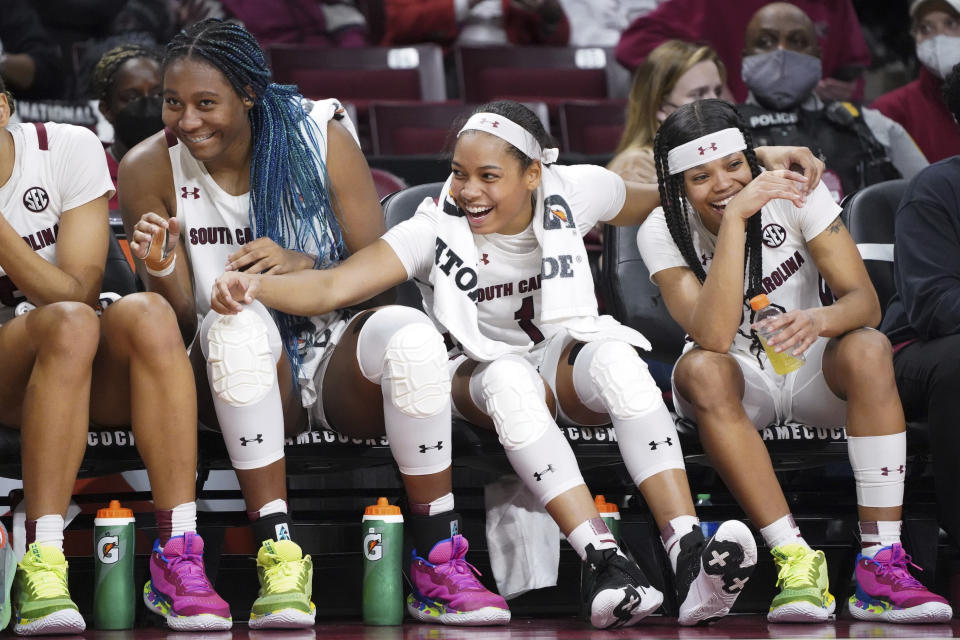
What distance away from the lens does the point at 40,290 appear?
8.02 ft

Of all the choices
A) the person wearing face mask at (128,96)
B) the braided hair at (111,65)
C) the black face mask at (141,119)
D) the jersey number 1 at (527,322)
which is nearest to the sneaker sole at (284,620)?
the jersey number 1 at (527,322)

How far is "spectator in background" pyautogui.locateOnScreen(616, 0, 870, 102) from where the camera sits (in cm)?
533

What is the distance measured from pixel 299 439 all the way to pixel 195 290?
1.33ft

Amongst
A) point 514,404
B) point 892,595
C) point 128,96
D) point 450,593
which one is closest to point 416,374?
point 514,404

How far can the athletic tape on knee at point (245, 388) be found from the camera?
2346mm

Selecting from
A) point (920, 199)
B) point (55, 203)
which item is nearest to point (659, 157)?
point (920, 199)

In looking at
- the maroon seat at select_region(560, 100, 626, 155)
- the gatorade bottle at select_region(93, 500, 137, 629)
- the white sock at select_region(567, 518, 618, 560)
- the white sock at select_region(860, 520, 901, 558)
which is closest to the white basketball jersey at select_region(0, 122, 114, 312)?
the gatorade bottle at select_region(93, 500, 137, 629)

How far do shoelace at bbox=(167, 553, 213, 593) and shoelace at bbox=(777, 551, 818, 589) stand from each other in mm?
1057

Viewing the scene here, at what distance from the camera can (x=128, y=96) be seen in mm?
3730

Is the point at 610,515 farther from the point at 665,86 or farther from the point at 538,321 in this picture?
the point at 665,86

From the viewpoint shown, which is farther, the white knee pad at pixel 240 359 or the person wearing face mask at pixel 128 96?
the person wearing face mask at pixel 128 96

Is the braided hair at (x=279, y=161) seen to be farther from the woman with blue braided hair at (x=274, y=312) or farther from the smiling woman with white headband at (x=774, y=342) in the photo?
the smiling woman with white headband at (x=774, y=342)

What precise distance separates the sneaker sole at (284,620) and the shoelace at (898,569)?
1.08 meters

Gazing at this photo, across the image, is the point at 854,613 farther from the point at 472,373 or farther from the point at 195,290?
the point at 195,290
